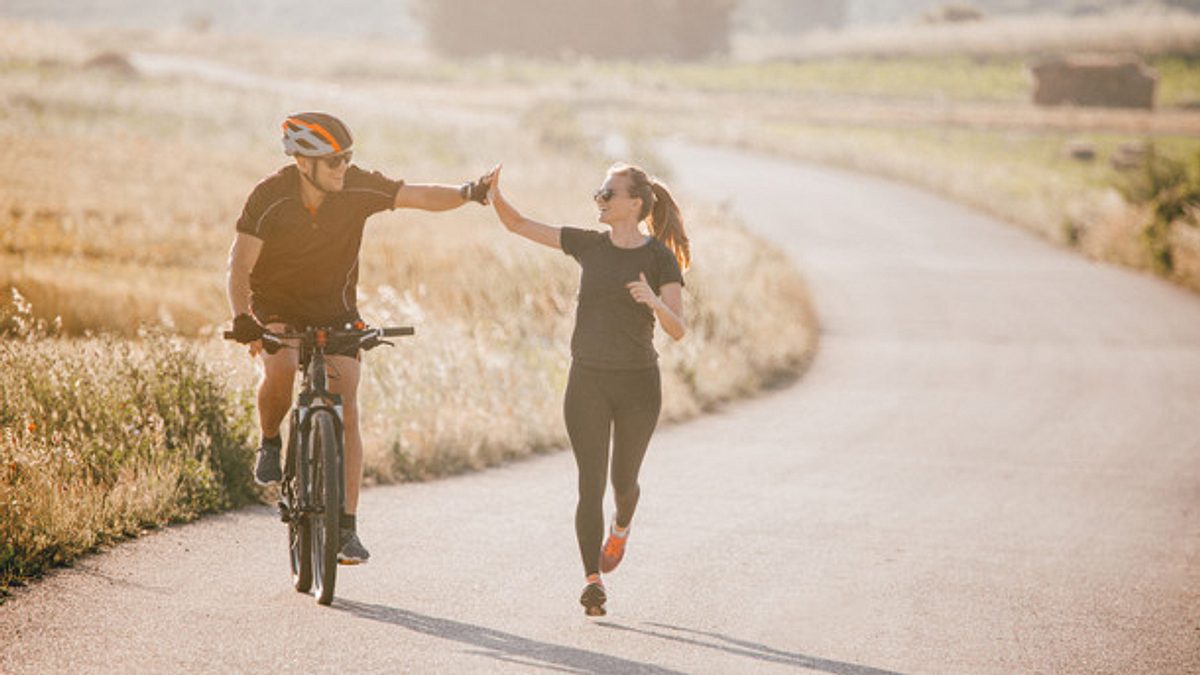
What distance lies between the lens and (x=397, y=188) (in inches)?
305

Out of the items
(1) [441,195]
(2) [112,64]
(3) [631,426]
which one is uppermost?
(2) [112,64]

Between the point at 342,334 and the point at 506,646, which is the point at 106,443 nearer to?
the point at 342,334

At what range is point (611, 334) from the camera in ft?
24.5

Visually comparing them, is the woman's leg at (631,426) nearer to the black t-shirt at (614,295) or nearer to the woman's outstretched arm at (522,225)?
the black t-shirt at (614,295)

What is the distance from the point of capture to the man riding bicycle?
295 inches

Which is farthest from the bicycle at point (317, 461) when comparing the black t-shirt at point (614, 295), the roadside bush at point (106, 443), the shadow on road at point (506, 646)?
the roadside bush at point (106, 443)

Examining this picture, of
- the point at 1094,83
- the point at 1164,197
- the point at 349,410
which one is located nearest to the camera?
the point at 349,410

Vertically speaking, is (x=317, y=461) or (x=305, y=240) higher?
(x=305, y=240)

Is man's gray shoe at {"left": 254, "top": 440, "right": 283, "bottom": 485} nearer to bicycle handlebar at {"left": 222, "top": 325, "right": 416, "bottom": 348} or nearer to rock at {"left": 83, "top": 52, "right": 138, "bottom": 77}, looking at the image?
bicycle handlebar at {"left": 222, "top": 325, "right": 416, "bottom": 348}

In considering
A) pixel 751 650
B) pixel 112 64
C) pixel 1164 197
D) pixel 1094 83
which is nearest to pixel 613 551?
pixel 751 650

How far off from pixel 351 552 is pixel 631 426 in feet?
4.82

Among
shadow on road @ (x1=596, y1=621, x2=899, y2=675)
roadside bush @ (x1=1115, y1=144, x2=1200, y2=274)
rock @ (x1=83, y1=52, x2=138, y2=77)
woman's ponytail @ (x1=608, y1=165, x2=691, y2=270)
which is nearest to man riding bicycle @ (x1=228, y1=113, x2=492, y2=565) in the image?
woman's ponytail @ (x1=608, y1=165, x2=691, y2=270)

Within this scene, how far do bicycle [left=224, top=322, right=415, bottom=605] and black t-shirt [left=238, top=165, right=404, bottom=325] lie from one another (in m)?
0.20

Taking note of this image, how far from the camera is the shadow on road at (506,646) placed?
6746 millimetres
